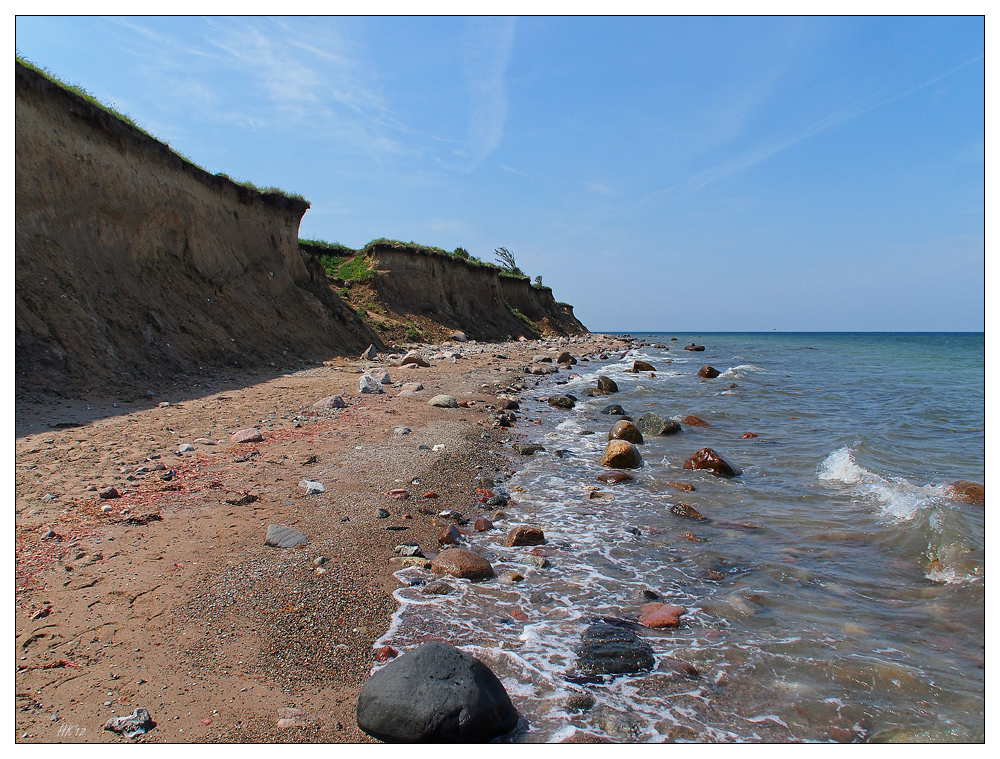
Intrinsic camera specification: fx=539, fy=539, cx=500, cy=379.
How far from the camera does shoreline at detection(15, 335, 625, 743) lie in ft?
9.02

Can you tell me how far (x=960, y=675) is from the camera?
3389 millimetres

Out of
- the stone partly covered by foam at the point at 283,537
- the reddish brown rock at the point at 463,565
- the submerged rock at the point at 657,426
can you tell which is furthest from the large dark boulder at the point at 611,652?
the submerged rock at the point at 657,426

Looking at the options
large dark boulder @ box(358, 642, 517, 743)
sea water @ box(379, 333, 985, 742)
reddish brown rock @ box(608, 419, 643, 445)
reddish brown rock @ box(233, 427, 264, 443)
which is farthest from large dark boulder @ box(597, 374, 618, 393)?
large dark boulder @ box(358, 642, 517, 743)

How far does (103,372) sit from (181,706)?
28.3 feet

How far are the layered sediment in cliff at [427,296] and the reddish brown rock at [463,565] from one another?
1943 cm

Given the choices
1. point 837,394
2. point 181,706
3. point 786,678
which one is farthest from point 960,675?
point 837,394

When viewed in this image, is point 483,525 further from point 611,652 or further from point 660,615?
point 611,652

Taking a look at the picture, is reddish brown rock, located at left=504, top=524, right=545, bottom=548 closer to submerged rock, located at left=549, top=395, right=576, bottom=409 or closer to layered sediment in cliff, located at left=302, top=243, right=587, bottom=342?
submerged rock, located at left=549, top=395, right=576, bottom=409

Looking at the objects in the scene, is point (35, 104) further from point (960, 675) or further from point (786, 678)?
point (960, 675)

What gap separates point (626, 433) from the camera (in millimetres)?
9633

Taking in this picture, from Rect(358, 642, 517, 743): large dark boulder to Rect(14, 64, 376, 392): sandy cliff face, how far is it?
334 inches

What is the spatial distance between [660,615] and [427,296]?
2777 centimetres

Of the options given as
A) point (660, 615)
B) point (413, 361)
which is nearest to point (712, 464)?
point (660, 615)

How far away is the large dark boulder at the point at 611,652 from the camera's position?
3.37m
